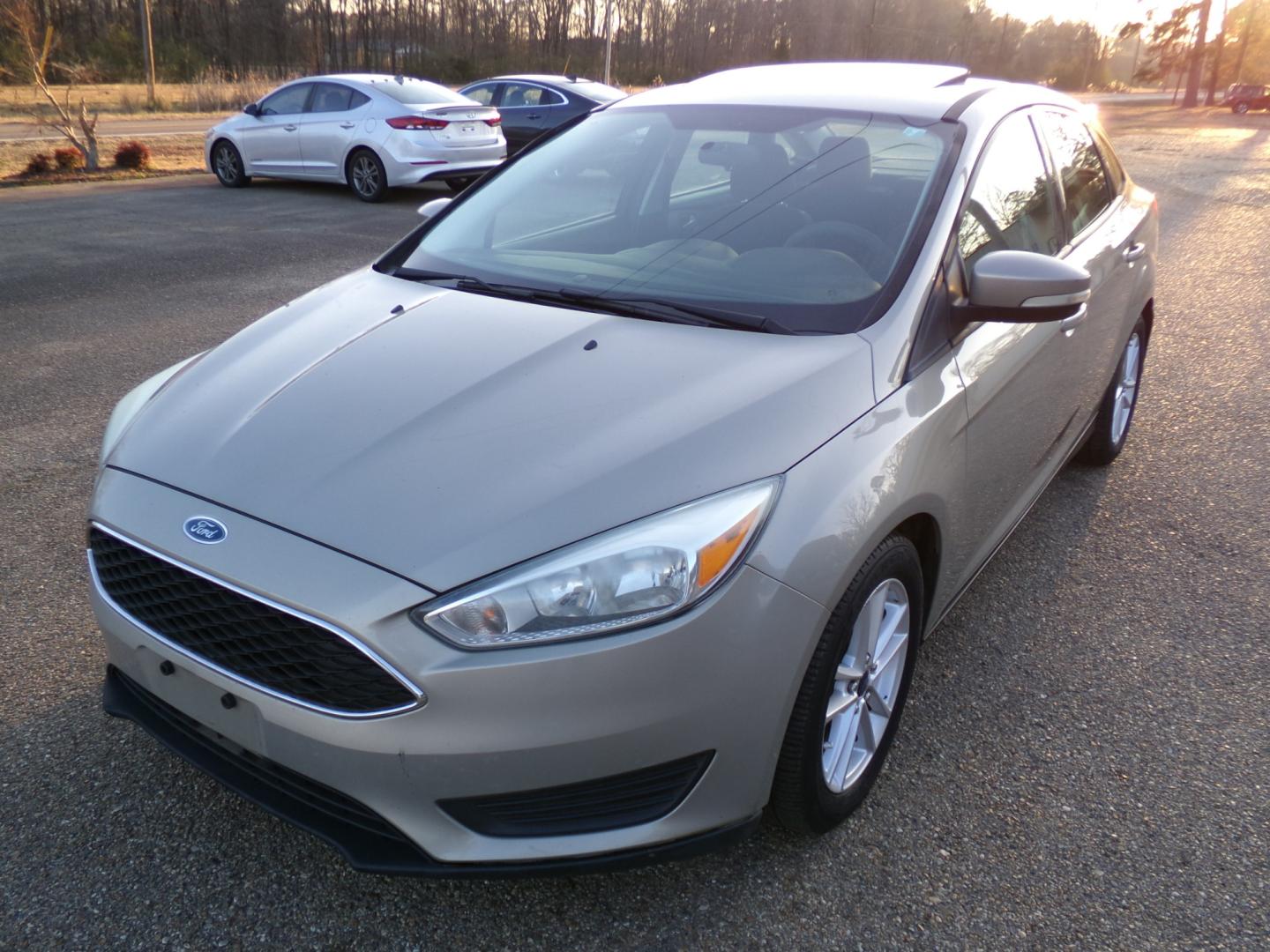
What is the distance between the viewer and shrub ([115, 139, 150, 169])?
15.0 m

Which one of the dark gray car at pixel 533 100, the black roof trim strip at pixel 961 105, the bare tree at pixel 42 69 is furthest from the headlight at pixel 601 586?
the bare tree at pixel 42 69

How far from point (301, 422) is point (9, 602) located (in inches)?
65.7

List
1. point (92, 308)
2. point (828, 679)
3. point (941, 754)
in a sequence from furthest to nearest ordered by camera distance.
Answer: point (92, 308), point (941, 754), point (828, 679)

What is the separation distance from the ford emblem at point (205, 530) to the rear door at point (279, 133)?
12556mm

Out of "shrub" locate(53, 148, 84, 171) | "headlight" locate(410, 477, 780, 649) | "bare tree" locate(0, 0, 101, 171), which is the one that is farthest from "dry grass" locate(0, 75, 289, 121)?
"headlight" locate(410, 477, 780, 649)

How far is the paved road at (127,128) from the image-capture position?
2134cm

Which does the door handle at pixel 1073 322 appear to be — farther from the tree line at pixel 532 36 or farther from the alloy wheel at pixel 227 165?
the tree line at pixel 532 36

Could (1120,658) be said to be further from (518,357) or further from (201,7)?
(201,7)

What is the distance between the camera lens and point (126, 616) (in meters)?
2.13

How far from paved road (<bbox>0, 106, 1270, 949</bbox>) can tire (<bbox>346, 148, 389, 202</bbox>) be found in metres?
8.36

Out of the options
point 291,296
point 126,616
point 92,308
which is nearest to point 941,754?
point 126,616

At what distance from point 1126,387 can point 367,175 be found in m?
10.4

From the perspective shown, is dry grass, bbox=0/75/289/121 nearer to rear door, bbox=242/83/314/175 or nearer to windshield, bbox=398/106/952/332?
rear door, bbox=242/83/314/175

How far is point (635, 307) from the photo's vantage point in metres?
2.68
